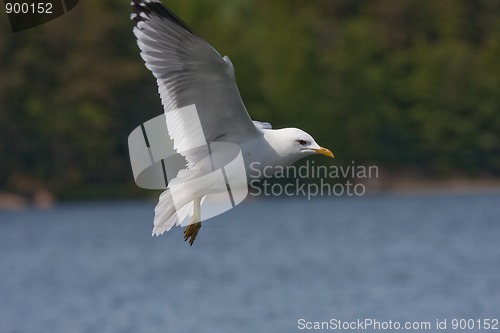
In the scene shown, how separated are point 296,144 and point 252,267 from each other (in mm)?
14525

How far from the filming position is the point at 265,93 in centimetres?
3688

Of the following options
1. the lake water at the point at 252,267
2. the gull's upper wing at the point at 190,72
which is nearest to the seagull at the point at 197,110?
the gull's upper wing at the point at 190,72

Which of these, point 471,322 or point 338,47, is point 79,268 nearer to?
point 471,322

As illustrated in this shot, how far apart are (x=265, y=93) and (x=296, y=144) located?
98.2ft

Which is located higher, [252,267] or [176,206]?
[176,206]

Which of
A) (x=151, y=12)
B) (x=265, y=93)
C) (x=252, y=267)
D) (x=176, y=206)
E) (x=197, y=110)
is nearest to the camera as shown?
(x=151, y=12)

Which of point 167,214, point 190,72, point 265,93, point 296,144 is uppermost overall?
point 190,72

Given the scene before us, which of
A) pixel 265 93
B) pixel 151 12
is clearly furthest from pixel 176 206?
pixel 265 93

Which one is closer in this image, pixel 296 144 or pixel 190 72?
pixel 190 72

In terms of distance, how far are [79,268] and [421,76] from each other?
19.2 m

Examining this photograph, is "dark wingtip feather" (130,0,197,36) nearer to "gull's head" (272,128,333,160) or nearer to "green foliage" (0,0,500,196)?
"gull's head" (272,128,333,160)

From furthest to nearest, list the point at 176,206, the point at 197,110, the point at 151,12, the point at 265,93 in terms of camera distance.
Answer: the point at 265,93 < the point at 176,206 < the point at 197,110 < the point at 151,12

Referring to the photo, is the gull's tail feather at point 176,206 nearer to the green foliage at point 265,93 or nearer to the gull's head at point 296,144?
the gull's head at point 296,144

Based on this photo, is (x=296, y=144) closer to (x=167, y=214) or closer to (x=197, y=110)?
(x=197, y=110)
